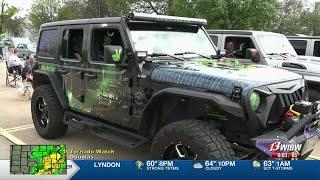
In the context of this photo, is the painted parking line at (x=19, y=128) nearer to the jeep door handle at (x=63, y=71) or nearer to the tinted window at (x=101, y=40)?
the jeep door handle at (x=63, y=71)

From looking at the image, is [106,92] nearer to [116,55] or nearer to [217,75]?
[116,55]

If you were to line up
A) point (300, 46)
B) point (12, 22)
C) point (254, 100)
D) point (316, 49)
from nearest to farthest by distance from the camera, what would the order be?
point (254, 100) < point (316, 49) < point (300, 46) < point (12, 22)

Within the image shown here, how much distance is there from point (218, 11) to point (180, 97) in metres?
14.0

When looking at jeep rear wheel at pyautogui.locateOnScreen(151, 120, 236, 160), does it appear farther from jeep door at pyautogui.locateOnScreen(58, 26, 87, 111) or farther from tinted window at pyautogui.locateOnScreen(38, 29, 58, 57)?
tinted window at pyautogui.locateOnScreen(38, 29, 58, 57)

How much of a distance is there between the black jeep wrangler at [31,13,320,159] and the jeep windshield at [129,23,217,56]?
14mm

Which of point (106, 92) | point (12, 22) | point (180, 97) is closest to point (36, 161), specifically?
point (180, 97)

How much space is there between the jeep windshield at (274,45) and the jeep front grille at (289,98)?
4004 millimetres

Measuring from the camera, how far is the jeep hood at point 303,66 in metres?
7.71

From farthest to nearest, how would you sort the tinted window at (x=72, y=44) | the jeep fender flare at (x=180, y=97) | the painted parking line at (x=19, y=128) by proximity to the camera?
the painted parking line at (x=19, y=128)
the tinted window at (x=72, y=44)
the jeep fender flare at (x=180, y=97)

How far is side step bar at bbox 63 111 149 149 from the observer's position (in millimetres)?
Result: 5012

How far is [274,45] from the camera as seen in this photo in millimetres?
8836

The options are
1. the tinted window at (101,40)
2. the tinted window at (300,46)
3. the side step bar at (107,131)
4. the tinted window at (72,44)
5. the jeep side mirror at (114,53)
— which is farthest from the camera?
the tinted window at (300,46)

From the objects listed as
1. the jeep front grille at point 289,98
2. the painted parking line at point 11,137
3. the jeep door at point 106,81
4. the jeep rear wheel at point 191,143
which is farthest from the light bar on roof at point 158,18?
the painted parking line at point 11,137

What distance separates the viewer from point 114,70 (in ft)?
16.9
